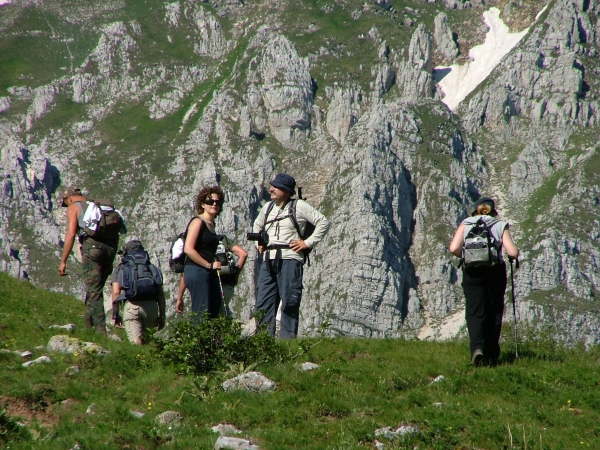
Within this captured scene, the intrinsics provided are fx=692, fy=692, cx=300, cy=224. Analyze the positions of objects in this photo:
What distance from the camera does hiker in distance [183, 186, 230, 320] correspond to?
14.4 m

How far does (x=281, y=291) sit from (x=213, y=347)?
297 centimetres

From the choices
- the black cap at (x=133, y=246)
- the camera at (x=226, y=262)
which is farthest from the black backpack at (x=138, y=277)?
the camera at (x=226, y=262)

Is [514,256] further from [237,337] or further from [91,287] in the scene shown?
[91,287]

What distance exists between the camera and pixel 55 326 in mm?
16344

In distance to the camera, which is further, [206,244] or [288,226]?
[288,226]

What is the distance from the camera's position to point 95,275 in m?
16.1

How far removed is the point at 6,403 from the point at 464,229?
8.75 metres

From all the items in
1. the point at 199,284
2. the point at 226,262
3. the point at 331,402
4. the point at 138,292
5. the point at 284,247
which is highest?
the point at 284,247

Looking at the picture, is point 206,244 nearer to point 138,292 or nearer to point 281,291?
point 281,291

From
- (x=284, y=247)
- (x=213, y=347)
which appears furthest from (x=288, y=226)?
(x=213, y=347)

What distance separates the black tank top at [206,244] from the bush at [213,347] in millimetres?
2014

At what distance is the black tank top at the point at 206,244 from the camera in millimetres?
14534

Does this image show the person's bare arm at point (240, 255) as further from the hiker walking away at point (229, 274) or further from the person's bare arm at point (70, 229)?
the person's bare arm at point (70, 229)

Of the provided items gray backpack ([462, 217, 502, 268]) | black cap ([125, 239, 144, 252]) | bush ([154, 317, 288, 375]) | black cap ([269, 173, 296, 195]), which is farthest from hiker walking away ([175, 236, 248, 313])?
gray backpack ([462, 217, 502, 268])
